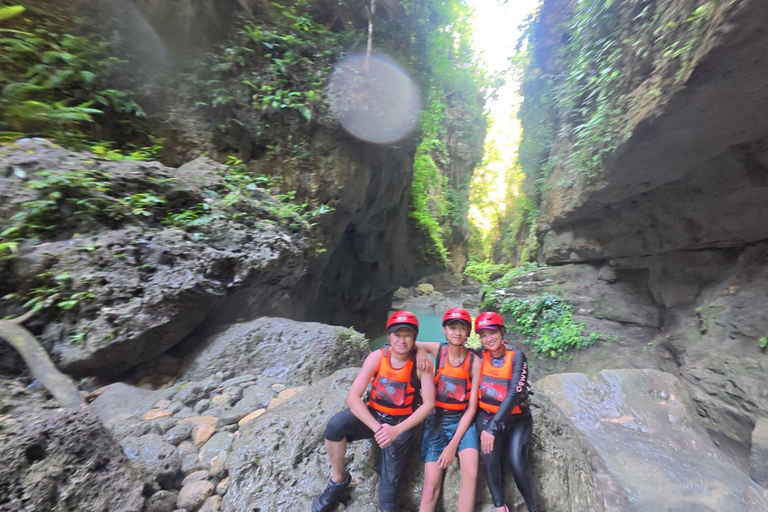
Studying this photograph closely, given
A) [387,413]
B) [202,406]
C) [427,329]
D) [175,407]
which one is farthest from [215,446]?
[427,329]

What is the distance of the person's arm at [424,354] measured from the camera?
6.68 ft

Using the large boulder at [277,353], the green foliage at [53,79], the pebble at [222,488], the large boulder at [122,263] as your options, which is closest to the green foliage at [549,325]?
the large boulder at [277,353]

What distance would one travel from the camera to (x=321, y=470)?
2.13 metres

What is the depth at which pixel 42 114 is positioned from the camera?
3.63 meters

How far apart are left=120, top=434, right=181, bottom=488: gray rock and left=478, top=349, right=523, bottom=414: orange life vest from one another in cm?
210

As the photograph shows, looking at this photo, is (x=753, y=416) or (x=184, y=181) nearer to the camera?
(x=753, y=416)

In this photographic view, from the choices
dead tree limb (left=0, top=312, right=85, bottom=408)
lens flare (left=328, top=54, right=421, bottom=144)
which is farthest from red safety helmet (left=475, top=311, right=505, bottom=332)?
lens flare (left=328, top=54, right=421, bottom=144)

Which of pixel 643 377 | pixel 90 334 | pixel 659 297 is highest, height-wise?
pixel 659 297

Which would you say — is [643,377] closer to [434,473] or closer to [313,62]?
[434,473]

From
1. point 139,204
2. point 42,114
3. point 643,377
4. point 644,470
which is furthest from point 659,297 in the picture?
point 42,114

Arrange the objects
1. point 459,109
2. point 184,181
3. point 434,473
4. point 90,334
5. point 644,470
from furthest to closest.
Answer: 1. point 459,109
2. point 184,181
3. point 644,470
4. point 90,334
5. point 434,473

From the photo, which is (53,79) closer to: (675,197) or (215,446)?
(215,446)

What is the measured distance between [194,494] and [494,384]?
207 centimetres

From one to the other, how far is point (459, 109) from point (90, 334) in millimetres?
19454
